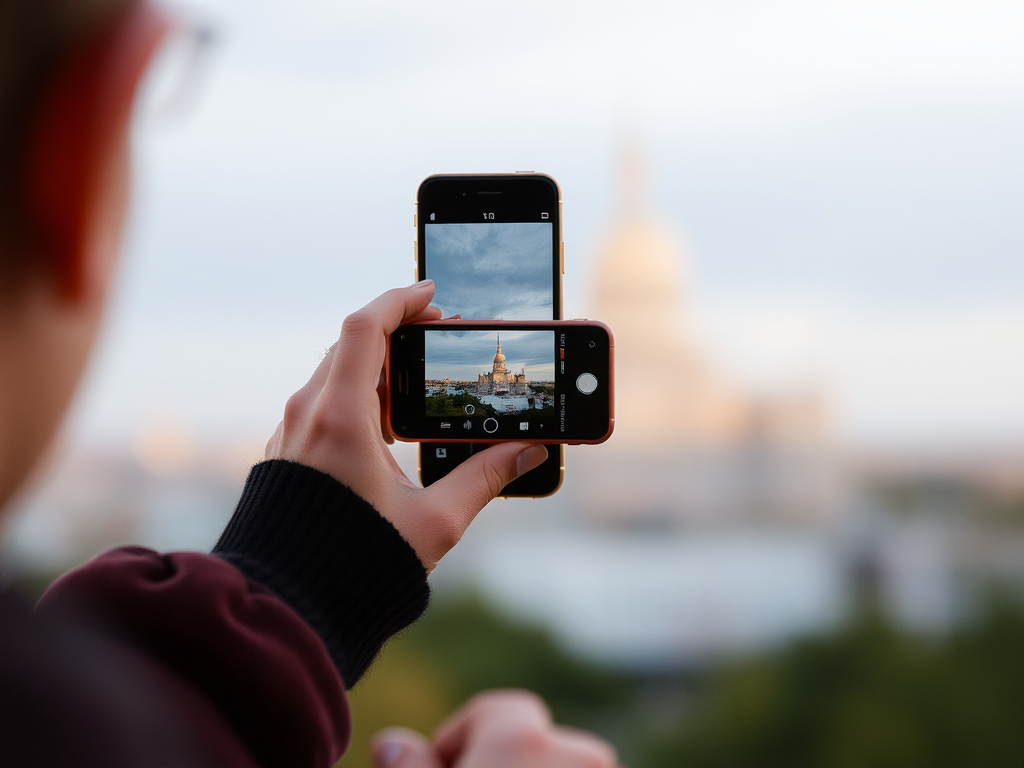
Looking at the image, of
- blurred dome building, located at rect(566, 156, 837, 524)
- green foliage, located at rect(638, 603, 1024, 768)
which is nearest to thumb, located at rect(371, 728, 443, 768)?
green foliage, located at rect(638, 603, 1024, 768)

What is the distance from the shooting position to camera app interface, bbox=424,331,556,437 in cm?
120

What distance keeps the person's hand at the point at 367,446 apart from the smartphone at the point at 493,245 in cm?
26

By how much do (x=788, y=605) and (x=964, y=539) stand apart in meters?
3.83

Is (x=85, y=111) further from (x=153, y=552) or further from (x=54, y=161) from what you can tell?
(x=153, y=552)

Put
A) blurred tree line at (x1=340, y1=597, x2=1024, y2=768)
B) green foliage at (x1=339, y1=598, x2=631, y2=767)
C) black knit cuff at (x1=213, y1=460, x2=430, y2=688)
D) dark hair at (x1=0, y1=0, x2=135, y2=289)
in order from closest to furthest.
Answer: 1. dark hair at (x1=0, y1=0, x2=135, y2=289)
2. black knit cuff at (x1=213, y1=460, x2=430, y2=688)
3. green foliage at (x1=339, y1=598, x2=631, y2=767)
4. blurred tree line at (x1=340, y1=597, x2=1024, y2=768)

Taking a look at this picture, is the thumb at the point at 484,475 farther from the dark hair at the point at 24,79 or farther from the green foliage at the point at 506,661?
the green foliage at the point at 506,661

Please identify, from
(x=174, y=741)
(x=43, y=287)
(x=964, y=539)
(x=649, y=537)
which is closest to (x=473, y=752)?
(x=174, y=741)

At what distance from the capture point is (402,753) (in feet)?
6.30

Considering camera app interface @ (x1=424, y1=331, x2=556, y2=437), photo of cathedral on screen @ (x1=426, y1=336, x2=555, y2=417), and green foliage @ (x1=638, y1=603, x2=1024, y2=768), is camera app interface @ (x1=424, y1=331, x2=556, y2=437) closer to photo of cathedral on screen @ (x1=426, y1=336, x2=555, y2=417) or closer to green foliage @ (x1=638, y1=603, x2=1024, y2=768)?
photo of cathedral on screen @ (x1=426, y1=336, x2=555, y2=417)

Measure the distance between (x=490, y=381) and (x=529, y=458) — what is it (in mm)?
104

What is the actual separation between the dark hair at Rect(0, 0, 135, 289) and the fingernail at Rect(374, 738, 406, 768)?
57.8 inches

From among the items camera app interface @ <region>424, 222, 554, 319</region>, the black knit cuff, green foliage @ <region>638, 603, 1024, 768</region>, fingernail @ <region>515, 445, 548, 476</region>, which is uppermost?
camera app interface @ <region>424, 222, 554, 319</region>

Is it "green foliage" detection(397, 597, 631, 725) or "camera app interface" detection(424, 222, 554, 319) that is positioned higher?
"camera app interface" detection(424, 222, 554, 319)

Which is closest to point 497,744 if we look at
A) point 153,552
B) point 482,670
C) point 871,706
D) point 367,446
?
point 367,446
